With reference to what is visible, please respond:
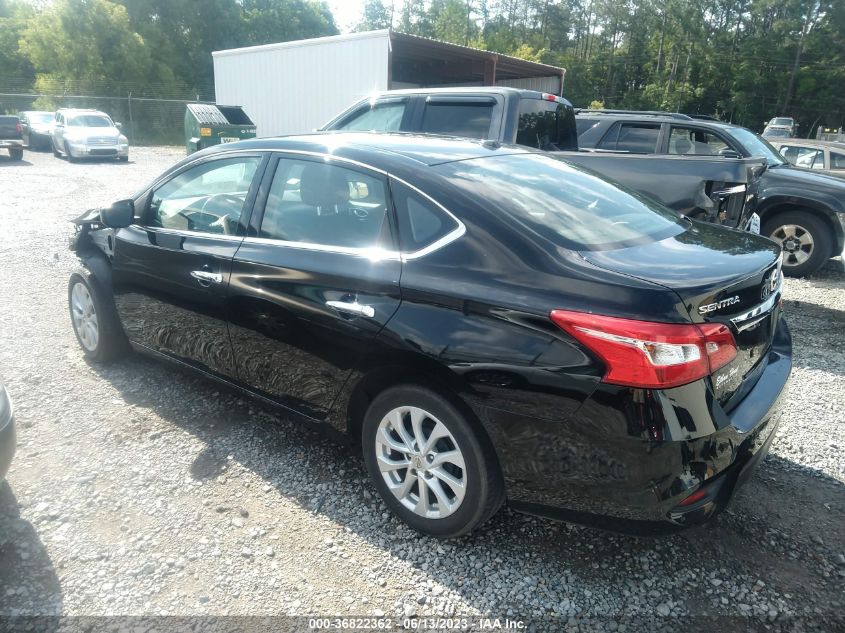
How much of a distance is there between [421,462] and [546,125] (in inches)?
190

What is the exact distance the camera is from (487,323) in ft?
7.36

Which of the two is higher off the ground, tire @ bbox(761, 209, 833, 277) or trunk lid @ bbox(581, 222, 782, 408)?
trunk lid @ bbox(581, 222, 782, 408)

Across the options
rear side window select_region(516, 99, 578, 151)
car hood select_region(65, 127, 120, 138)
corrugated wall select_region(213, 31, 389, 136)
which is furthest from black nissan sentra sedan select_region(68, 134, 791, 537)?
car hood select_region(65, 127, 120, 138)

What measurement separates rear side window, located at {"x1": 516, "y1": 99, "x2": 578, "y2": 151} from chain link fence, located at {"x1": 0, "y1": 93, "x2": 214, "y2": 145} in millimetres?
27162

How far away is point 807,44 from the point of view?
172 feet

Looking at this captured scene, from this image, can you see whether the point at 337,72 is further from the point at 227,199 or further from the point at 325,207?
the point at 325,207

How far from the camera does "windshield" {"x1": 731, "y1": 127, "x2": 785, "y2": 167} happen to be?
7.45 metres

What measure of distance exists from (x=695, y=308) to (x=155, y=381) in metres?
3.46

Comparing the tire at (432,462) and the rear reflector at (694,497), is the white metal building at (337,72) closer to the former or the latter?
the tire at (432,462)

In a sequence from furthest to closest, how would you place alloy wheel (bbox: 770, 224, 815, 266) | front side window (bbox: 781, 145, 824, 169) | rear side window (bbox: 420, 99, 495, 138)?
1. front side window (bbox: 781, 145, 824, 169)
2. alloy wheel (bbox: 770, 224, 815, 266)
3. rear side window (bbox: 420, 99, 495, 138)

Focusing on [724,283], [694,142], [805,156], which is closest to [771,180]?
[694,142]

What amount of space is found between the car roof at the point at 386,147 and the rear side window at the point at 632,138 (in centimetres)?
460

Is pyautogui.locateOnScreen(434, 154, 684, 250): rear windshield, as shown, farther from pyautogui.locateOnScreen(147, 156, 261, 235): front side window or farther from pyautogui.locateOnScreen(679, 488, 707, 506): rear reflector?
pyautogui.locateOnScreen(147, 156, 261, 235): front side window

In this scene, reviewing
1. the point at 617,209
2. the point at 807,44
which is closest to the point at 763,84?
the point at 807,44
